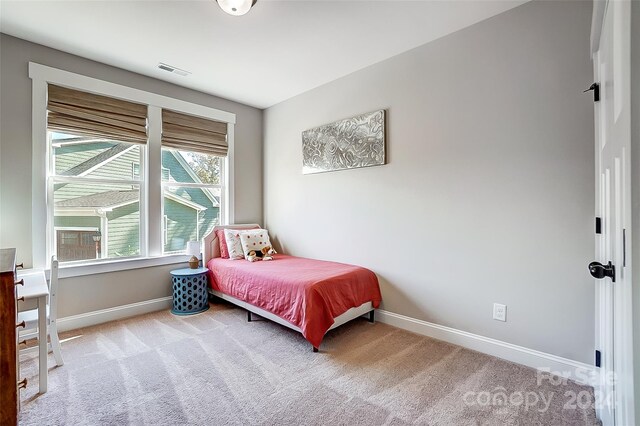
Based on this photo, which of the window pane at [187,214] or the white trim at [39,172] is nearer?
the white trim at [39,172]

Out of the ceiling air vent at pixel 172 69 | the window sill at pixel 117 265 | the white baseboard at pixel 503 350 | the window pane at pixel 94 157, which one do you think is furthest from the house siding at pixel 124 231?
the white baseboard at pixel 503 350

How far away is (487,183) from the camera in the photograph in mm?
2291

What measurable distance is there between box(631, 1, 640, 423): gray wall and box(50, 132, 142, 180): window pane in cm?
385

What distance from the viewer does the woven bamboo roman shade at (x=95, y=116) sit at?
2.73 m

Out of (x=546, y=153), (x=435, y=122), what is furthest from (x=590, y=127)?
(x=435, y=122)

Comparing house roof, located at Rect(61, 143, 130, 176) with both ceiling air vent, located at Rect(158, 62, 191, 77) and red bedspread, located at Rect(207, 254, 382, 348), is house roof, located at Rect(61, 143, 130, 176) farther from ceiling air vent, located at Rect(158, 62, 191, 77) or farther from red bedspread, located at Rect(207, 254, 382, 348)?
red bedspread, located at Rect(207, 254, 382, 348)

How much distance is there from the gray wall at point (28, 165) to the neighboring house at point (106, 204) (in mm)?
243

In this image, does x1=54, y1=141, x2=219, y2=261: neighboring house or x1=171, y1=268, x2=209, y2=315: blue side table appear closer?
x1=54, y1=141, x2=219, y2=261: neighboring house

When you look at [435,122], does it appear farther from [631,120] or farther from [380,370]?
[380,370]

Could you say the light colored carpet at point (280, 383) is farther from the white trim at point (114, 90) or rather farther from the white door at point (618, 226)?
the white trim at point (114, 90)

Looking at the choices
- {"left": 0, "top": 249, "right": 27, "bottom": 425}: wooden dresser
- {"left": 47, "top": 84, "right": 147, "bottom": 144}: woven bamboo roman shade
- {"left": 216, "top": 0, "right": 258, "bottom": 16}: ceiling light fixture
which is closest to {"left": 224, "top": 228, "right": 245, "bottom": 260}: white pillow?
{"left": 47, "top": 84, "right": 147, "bottom": 144}: woven bamboo roman shade

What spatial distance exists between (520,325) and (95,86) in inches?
172

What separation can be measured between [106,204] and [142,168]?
537 mm

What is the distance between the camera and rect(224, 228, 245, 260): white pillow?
355 centimetres
